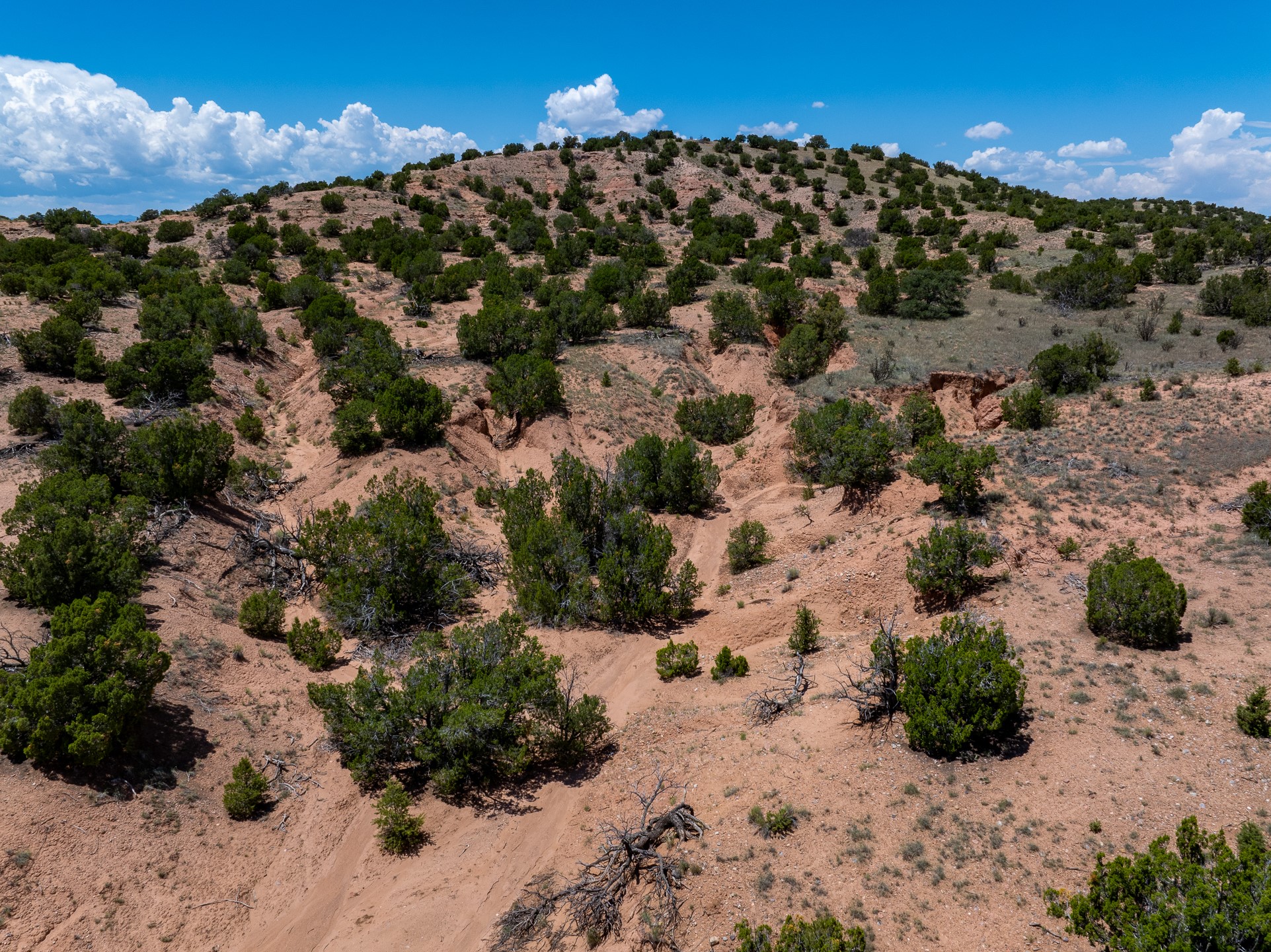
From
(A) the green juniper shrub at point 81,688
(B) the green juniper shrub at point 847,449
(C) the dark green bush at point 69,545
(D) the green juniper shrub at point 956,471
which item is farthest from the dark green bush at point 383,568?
(D) the green juniper shrub at point 956,471

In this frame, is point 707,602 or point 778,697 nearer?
point 778,697

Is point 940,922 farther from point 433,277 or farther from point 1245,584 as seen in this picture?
point 433,277

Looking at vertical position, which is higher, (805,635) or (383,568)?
(383,568)

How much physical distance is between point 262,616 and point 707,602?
14.5 m

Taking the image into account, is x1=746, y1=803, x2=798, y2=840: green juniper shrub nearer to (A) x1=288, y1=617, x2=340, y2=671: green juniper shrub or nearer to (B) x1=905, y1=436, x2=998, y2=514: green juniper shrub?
(A) x1=288, y1=617, x2=340, y2=671: green juniper shrub

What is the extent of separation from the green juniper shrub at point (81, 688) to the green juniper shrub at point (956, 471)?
73.3ft

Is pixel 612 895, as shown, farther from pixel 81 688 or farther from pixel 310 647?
pixel 310 647

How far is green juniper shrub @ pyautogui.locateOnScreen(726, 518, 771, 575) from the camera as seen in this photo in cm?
2464

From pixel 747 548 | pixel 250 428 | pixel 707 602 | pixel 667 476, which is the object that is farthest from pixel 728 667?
pixel 250 428

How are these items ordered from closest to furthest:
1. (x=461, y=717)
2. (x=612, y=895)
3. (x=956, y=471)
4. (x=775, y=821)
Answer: (x=612, y=895) < (x=775, y=821) < (x=461, y=717) < (x=956, y=471)

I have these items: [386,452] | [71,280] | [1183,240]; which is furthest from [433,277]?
[1183,240]

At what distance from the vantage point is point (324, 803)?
48.3 feet

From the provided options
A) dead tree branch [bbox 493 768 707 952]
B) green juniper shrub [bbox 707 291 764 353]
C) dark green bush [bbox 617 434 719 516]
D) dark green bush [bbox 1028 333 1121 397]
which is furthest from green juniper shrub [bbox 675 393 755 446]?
dead tree branch [bbox 493 768 707 952]

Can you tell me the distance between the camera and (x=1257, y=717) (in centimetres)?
1204
